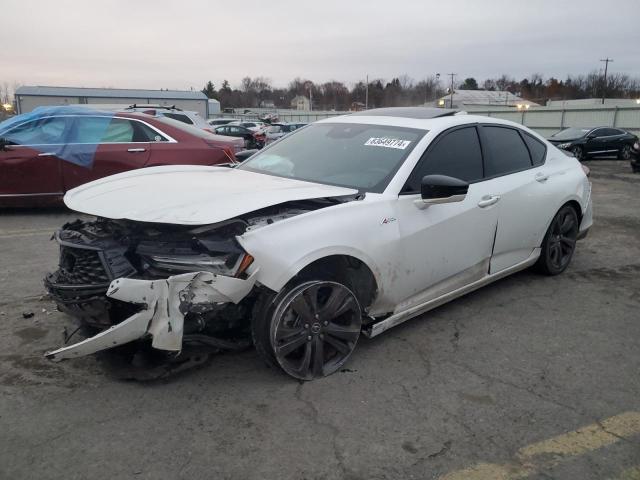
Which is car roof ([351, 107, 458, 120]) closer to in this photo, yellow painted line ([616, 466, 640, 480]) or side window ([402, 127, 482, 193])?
side window ([402, 127, 482, 193])

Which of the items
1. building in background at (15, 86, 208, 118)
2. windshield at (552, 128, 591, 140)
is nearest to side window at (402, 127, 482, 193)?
windshield at (552, 128, 591, 140)

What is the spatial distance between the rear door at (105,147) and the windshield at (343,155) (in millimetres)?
3895

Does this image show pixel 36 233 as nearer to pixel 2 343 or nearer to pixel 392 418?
pixel 2 343

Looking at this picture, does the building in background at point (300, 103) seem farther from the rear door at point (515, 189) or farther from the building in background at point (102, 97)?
the rear door at point (515, 189)

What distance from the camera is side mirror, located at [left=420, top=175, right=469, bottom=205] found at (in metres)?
3.37

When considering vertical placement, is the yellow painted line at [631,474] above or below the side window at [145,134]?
below

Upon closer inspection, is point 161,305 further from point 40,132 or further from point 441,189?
point 40,132

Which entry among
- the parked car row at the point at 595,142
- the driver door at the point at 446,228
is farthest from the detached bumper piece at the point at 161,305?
the parked car row at the point at 595,142

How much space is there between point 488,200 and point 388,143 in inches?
35.9

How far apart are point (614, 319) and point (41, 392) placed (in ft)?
13.6

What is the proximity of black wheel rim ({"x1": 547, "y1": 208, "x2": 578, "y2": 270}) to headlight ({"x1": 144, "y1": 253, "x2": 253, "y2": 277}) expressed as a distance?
3345 millimetres

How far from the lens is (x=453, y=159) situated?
157 inches

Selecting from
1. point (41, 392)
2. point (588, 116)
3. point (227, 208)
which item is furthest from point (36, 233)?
point (588, 116)

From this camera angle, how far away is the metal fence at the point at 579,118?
2608cm
